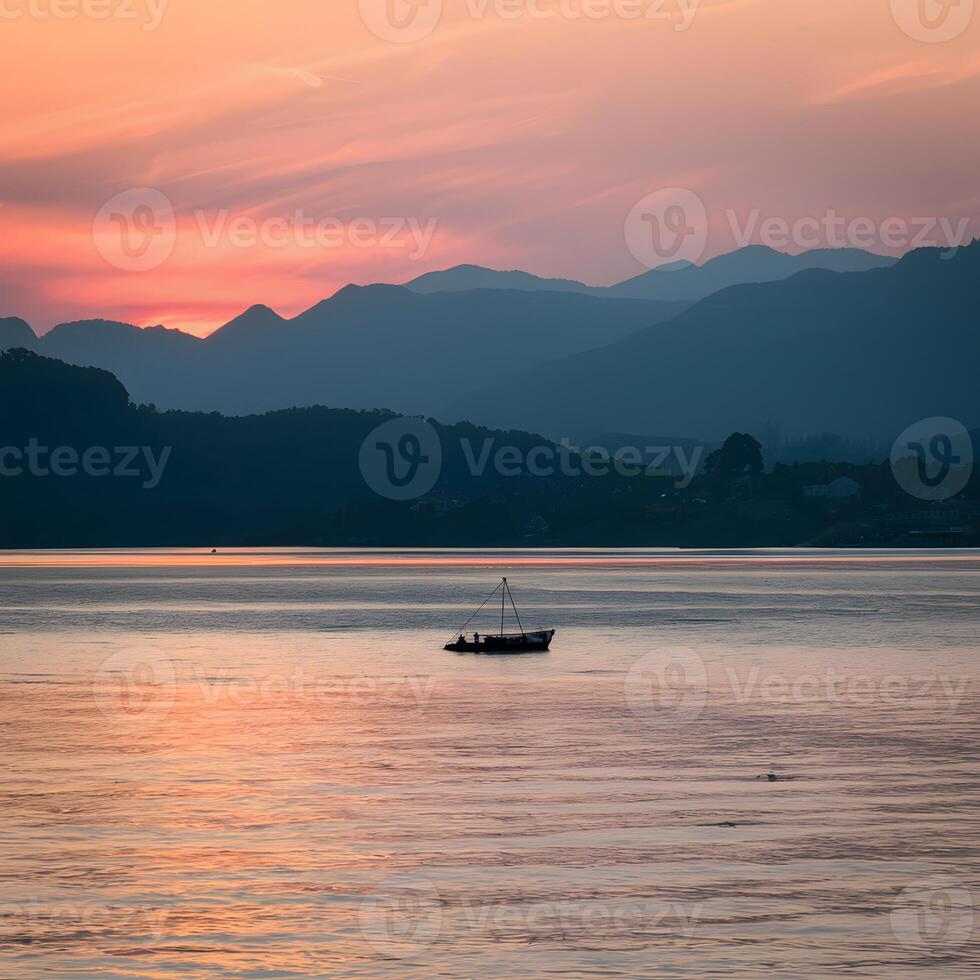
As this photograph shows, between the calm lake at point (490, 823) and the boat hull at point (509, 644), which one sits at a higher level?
the boat hull at point (509, 644)

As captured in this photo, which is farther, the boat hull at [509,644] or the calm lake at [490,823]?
the boat hull at [509,644]

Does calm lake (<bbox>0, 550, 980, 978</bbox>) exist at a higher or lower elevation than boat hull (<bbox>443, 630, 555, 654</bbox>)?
lower

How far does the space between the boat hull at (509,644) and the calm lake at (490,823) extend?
537 inches

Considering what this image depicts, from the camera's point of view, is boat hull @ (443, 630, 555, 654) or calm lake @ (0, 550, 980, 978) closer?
calm lake @ (0, 550, 980, 978)

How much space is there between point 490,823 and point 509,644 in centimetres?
6745

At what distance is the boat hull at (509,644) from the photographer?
107 m

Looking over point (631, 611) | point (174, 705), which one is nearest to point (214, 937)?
point (174, 705)

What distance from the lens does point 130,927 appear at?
101ft

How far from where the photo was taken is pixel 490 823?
40.9 meters

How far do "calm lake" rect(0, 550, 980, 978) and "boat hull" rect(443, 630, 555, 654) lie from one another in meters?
13.6

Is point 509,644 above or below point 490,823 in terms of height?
above

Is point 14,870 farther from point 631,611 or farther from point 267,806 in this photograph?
point 631,611

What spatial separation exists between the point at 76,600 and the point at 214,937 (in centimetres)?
17601

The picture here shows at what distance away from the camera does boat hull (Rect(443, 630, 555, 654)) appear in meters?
107
